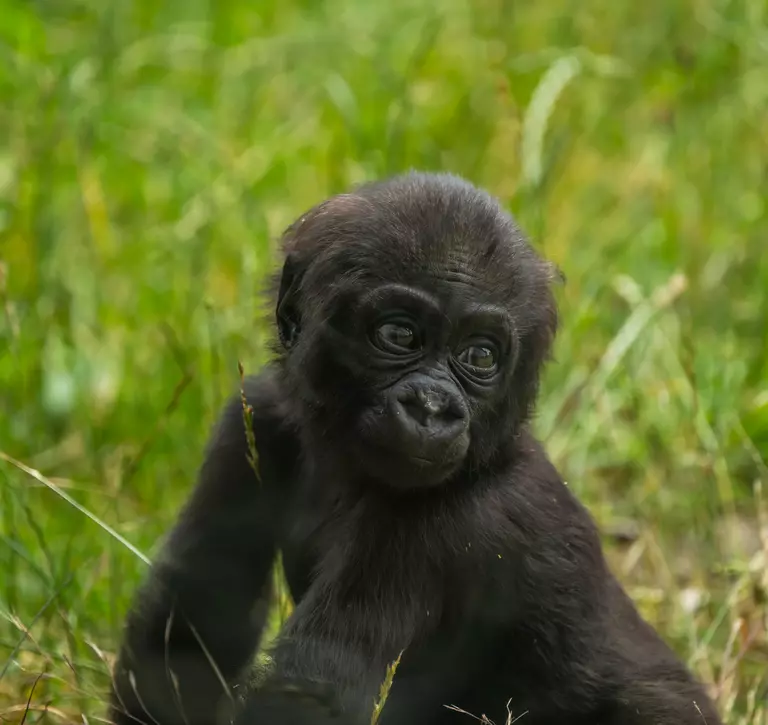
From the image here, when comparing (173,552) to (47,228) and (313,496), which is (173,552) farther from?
(47,228)

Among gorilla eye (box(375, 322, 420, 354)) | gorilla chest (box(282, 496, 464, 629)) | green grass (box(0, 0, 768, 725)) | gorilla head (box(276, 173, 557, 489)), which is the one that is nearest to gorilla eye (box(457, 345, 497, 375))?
gorilla head (box(276, 173, 557, 489))

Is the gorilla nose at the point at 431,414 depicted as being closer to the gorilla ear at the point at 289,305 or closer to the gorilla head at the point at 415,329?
the gorilla head at the point at 415,329

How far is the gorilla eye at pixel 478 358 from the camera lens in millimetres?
3768

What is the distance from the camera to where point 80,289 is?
693 cm

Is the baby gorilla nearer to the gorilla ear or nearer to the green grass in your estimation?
the gorilla ear

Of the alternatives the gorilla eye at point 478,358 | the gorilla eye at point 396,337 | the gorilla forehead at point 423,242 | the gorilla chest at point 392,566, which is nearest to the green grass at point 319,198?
the gorilla chest at point 392,566

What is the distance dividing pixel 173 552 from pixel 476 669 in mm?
1096

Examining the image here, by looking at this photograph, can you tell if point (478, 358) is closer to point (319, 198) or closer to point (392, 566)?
point (392, 566)

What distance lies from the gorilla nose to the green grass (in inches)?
47.7

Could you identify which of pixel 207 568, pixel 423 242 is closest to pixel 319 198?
pixel 207 568

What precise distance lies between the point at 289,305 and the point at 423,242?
519 mm

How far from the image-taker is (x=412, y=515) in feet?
12.7

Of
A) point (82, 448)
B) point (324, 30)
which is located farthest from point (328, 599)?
point (324, 30)

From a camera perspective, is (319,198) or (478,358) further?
(319,198)
